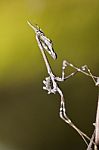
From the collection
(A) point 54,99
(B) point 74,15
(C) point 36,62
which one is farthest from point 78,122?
(B) point 74,15

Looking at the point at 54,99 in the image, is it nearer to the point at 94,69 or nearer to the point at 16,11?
the point at 94,69

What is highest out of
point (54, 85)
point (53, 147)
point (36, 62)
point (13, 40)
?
point (13, 40)

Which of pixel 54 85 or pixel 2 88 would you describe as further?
pixel 2 88

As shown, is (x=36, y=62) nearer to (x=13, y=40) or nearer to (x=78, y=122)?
(x=13, y=40)

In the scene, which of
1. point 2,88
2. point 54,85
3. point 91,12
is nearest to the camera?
point 54,85

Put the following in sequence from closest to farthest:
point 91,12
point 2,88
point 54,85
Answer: point 54,85 < point 91,12 < point 2,88

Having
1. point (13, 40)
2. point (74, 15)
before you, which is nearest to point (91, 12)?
point (74, 15)

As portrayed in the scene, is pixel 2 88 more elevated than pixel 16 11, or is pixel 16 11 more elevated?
pixel 16 11
